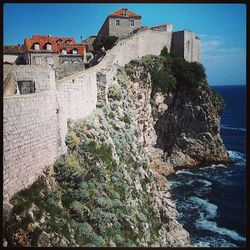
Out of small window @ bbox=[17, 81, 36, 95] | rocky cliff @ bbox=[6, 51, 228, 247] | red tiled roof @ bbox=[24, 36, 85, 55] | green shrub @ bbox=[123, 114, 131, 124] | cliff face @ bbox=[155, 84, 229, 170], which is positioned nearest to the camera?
rocky cliff @ bbox=[6, 51, 228, 247]

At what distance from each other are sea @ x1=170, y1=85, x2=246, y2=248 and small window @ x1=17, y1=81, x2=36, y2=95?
10.7 meters

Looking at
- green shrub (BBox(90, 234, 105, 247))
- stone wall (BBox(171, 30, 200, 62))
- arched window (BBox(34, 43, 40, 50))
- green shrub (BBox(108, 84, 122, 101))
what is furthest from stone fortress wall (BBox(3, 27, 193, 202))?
stone wall (BBox(171, 30, 200, 62))

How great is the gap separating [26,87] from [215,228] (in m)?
12.7

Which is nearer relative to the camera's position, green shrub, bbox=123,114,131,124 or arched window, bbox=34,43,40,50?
green shrub, bbox=123,114,131,124

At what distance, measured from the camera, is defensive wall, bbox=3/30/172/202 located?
8.17 meters

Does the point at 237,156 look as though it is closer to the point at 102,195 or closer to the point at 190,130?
the point at 190,130

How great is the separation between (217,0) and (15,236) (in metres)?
6.47

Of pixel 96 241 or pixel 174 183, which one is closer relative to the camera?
pixel 96 241

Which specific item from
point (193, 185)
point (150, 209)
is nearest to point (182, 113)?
point (193, 185)

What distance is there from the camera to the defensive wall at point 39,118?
26.8 feet

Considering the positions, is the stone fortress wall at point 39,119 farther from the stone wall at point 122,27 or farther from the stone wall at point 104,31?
the stone wall at point 104,31

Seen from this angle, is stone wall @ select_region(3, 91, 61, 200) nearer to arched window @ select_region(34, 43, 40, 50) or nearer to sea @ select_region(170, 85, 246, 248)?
sea @ select_region(170, 85, 246, 248)

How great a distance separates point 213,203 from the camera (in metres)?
22.7

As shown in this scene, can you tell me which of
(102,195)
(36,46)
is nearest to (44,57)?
(36,46)
